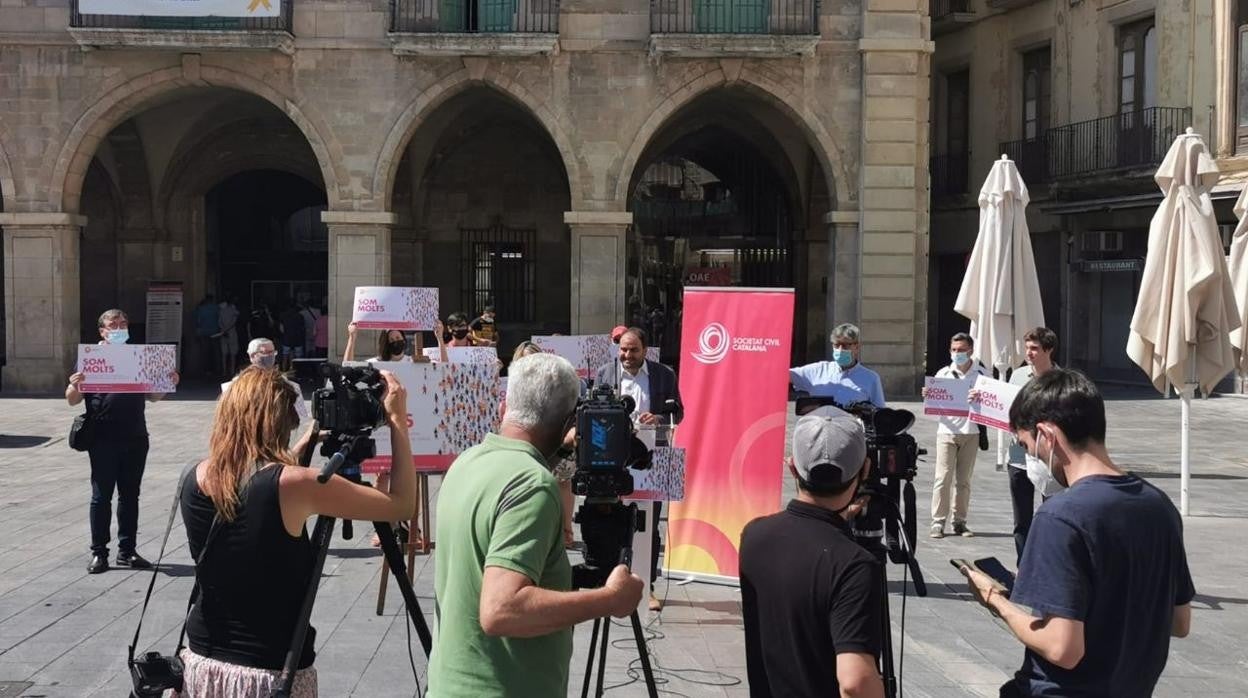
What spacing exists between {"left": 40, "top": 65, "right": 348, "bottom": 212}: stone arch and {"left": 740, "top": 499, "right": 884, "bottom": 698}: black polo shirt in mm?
19423

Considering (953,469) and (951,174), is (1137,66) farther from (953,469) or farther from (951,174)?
(953,469)

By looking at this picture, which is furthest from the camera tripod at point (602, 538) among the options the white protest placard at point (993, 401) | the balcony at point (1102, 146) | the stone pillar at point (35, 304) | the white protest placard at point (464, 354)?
the balcony at point (1102, 146)

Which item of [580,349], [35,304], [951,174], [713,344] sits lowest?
[580,349]

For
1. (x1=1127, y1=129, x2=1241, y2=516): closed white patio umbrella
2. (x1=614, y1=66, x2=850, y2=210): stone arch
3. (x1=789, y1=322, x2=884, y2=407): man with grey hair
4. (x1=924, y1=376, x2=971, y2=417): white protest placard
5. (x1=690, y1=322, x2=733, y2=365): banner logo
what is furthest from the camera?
(x1=614, y1=66, x2=850, y2=210): stone arch

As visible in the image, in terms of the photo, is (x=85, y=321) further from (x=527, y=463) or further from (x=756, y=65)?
(x=527, y=463)

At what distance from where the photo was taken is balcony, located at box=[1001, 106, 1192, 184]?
24.7m

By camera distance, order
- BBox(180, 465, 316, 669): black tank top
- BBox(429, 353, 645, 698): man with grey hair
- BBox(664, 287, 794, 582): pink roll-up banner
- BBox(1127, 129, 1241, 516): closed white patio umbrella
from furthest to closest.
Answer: BBox(1127, 129, 1241, 516): closed white patio umbrella → BBox(664, 287, 794, 582): pink roll-up banner → BBox(180, 465, 316, 669): black tank top → BBox(429, 353, 645, 698): man with grey hair

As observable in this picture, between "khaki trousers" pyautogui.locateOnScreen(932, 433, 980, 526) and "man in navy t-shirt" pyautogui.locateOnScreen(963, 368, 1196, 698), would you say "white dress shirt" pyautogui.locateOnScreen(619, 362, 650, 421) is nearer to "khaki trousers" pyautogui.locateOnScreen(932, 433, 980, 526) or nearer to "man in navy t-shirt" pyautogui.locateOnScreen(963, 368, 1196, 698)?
"khaki trousers" pyautogui.locateOnScreen(932, 433, 980, 526)

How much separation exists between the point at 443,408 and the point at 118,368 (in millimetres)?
2414

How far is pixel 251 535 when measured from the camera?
12.6ft

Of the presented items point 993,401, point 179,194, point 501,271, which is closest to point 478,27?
point 501,271

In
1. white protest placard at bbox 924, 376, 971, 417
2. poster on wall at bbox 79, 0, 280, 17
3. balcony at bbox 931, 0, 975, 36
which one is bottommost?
white protest placard at bbox 924, 376, 971, 417

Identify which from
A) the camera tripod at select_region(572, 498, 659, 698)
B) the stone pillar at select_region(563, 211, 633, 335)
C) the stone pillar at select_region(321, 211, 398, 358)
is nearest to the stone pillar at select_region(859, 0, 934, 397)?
the stone pillar at select_region(563, 211, 633, 335)

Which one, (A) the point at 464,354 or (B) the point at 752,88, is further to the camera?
(B) the point at 752,88
